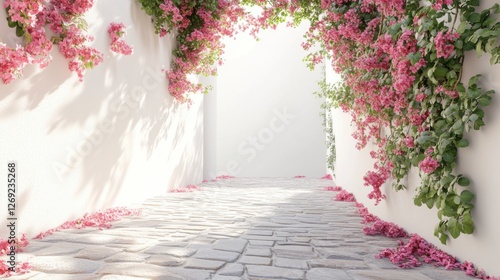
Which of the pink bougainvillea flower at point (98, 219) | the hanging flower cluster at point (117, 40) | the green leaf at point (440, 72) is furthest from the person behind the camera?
the hanging flower cluster at point (117, 40)

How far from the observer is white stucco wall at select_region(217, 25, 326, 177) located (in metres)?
11.6

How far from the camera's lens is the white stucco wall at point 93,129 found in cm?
292

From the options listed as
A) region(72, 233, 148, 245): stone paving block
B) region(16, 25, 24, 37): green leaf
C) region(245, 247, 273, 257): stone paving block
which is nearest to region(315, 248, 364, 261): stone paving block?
region(245, 247, 273, 257): stone paving block

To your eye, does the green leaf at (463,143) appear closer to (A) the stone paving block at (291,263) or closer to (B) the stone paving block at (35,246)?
(A) the stone paving block at (291,263)

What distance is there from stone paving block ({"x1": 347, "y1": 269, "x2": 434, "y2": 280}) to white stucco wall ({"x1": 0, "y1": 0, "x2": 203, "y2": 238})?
2.43 meters

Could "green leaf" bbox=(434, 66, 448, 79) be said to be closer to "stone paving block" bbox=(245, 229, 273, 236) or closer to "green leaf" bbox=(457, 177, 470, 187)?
"green leaf" bbox=(457, 177, 470, 187)

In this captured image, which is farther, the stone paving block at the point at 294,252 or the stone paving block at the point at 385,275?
the stone paving block at the point at 294,252

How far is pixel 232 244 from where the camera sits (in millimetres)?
3008

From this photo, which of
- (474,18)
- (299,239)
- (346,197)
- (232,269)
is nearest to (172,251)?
(232,269)

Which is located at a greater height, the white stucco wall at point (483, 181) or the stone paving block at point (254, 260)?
the white stucco wall at point (483, 181)

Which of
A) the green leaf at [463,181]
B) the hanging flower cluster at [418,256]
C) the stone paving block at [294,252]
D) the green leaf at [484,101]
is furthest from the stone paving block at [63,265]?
the green leaf at [484,101]

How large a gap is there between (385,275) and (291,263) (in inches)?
23.2

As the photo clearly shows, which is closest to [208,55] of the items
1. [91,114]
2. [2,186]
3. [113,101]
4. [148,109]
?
[148,109]

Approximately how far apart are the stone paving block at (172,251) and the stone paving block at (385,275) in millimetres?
1109
